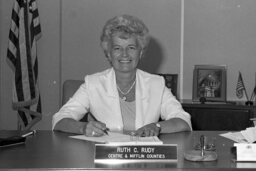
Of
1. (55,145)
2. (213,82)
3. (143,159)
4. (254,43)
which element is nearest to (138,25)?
(55,145)

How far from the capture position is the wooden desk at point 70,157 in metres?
1.52

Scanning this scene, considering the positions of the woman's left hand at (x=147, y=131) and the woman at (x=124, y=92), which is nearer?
the woman's left hand at (x=147, y=131)

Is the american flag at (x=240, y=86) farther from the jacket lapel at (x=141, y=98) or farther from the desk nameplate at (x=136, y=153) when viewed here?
the desk nameplate at (x=136, y=153)

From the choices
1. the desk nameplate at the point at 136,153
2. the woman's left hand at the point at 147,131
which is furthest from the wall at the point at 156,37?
the desk nameplate at the point at 136,153

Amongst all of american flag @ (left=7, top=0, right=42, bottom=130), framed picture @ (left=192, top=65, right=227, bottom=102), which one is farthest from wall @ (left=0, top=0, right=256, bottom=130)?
american flag @ (left=7, top=0, right=42, bottom=130)

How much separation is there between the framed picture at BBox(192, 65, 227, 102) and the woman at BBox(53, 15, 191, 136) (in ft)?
4.67

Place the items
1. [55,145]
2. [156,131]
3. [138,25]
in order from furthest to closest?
[138,25] < [156,131] < [55,145]

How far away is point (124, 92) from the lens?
111 inches

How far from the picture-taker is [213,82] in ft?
13.8

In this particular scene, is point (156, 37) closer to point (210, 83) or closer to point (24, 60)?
point (210, 83)

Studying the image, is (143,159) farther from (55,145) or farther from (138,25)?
(138,25)

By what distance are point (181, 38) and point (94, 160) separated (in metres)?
2.92

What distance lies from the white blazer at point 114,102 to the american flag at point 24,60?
1.45 metres

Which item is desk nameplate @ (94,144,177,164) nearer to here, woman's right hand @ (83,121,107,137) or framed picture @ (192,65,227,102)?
woman's right hand @ (83,121,107,137)
